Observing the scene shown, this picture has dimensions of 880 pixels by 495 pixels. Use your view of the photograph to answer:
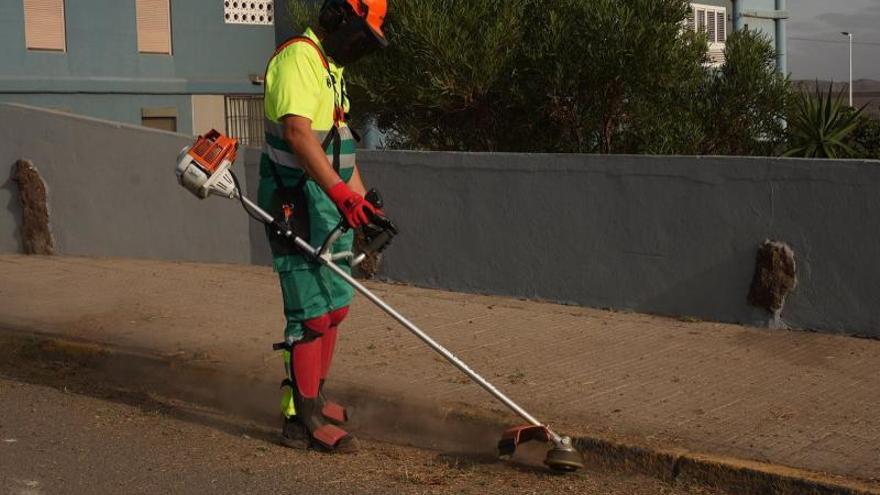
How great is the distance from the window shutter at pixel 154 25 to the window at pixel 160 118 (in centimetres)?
74

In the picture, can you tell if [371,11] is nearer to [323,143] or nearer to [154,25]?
[323,143]

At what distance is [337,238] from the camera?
19.0 ft

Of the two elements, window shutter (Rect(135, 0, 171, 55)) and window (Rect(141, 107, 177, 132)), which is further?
window (Rect(141, 107, 177, 132))

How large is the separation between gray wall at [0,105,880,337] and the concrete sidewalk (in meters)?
0.20

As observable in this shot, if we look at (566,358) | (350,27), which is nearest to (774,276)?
(566,358)

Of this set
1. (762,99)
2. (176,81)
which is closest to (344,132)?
(762,99)

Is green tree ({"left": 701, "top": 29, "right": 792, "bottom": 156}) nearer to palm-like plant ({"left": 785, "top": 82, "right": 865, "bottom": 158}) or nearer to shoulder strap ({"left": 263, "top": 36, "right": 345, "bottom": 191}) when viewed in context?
palm-like plant ({"left": 785, "top": 82, "right": 865, "bottom": 158})

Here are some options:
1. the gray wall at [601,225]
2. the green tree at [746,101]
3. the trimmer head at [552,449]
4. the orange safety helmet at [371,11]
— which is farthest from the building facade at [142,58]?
A: the trimmer head at [552,449]

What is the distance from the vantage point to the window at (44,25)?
49.5ft

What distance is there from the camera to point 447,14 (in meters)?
10.5

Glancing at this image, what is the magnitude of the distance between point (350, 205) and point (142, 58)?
1132cm

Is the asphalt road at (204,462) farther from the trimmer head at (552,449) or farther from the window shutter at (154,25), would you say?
the window shutter at (154,25)

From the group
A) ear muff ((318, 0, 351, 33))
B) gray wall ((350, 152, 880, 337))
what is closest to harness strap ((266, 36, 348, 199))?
ear muff ((318, 0, 351, 33))

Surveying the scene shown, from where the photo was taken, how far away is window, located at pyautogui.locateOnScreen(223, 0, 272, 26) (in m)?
16.7
